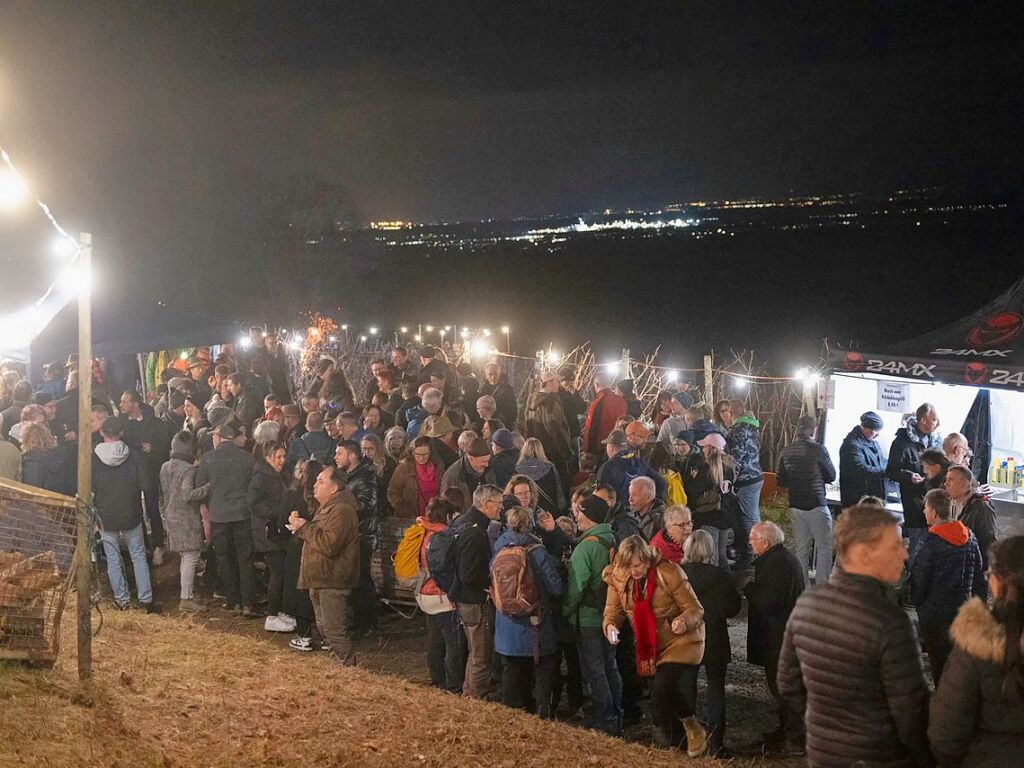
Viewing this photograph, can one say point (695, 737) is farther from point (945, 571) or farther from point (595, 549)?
point (945, 571)

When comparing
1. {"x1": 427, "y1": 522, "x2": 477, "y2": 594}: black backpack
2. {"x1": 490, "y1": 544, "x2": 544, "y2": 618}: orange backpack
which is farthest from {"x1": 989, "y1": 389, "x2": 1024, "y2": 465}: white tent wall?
{"x1": 427, "y1": 522, "x2": 477, "y2": 594}: black backpack

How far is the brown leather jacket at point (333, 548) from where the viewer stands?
831cm

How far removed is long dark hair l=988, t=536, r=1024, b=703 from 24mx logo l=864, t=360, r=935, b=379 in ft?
23.6

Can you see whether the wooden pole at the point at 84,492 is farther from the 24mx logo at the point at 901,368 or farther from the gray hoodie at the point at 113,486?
the 24mx logo at the point at 901,368

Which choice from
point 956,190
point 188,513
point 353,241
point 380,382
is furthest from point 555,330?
point 956,190

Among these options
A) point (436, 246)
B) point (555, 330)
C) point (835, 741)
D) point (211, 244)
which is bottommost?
point (835, 741)

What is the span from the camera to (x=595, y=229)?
118 meters

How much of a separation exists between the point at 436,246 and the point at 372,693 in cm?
10604

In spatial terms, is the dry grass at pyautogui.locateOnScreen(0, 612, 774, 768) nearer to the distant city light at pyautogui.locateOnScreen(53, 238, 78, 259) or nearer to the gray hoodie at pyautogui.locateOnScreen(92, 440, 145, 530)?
the gray hoodie at pyautogui.locateOnScreen(92, 440, 145, 530)

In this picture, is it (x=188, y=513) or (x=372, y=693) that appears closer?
(x=372, y=693)

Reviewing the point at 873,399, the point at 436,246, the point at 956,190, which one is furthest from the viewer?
the point at 436,246

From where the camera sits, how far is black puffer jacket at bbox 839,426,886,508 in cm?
1121

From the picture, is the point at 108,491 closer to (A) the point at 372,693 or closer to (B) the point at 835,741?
(A) the point at 372,693

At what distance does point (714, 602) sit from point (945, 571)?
1.88 metres
